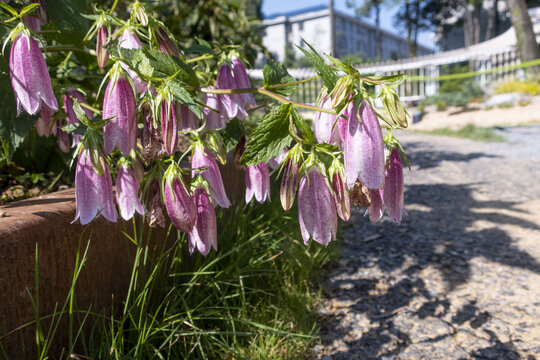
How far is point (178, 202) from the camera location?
Result: 0.99 m

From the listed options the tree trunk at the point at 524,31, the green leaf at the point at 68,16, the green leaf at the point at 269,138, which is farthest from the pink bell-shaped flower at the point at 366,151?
the tree trunk at the point at 524,31

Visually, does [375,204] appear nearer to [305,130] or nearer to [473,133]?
[305,130]

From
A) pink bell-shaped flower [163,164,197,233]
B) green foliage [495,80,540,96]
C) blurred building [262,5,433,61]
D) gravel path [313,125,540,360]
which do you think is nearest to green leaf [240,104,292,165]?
pink bell-shaped flower [163,164,197,233]

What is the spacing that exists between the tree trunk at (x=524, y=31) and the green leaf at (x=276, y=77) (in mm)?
13903

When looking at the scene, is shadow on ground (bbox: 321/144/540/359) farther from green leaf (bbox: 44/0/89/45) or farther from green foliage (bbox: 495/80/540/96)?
green foliage (bbox: 495/80/540/96)

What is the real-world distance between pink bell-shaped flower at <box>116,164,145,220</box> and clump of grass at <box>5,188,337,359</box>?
18 cm

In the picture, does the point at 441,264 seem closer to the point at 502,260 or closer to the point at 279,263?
the point at 502,260

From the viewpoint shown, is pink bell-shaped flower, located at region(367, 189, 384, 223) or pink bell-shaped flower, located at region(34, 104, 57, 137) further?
pink bell-shaped flower, located at region(34, 104, 57, 137)

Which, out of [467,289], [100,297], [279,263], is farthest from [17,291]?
[467,289]

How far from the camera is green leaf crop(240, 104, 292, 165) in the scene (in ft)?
3.22

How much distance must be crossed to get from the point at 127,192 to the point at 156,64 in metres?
0.33

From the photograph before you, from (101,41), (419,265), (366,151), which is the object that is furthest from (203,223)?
(419,265)

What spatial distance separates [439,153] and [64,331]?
20.9 ft

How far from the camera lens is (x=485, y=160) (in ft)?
20.0
